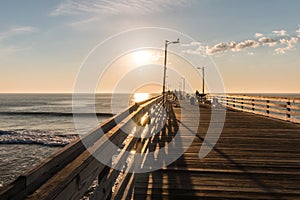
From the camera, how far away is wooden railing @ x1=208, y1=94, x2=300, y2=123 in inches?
568

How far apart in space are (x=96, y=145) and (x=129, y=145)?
1.62 meters

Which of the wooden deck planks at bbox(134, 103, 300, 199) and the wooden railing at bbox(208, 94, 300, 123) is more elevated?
the wooden railing at bbox(208, 94, 300, 123)

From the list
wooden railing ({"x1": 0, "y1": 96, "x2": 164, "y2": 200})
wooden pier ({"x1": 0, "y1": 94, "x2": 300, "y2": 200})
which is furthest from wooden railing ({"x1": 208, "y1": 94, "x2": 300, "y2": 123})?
wooden railing ({"x1": 0, "y1": 96, "x2": 164, "y2": 200})

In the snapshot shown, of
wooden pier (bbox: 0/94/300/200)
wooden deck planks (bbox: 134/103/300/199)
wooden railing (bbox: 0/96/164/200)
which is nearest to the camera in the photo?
wooden railing (bbox: 0/96/164/200)

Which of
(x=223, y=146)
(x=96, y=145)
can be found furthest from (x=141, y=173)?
(x=223, y=146)

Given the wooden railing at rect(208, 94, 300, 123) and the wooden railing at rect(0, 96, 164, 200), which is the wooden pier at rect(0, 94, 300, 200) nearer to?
the wooden railing at rect(0, 96, 164, 200)

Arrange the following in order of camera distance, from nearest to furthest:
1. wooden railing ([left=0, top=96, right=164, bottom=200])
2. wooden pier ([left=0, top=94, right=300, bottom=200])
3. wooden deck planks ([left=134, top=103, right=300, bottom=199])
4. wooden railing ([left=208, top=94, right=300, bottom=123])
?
wooden railing ([left=0, top=96, right=164, bottom=200]) → wooden pier ([left=0, top=94, right=300, bottom=200]) → wooden deck planks ([left=134, top=103, right=300, bottom=199]) → wooden railing ([left=208, top=94, right=300, bottom=123])

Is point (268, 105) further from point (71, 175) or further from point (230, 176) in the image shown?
point (71, 175)

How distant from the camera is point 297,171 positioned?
5609 mm

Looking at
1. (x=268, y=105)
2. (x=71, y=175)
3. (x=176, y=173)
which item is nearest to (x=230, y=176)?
(x=176, y=173)

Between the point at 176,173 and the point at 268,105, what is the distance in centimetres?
1390

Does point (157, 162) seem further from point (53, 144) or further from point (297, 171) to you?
point (53, 144)

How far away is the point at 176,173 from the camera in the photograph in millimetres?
5555

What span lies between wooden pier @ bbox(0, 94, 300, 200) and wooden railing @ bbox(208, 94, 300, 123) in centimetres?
521
